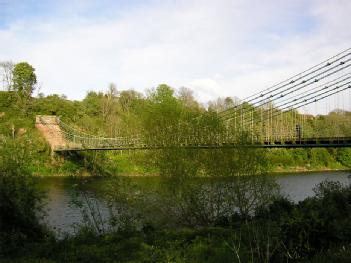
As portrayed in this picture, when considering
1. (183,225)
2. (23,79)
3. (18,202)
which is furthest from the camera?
(23,79)

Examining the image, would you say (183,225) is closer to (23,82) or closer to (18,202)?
(18,202)

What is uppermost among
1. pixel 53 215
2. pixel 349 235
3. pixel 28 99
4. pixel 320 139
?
Answer: pixel 28 99

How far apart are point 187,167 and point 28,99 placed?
4078 cm

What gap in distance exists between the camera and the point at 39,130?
45781 millimetres

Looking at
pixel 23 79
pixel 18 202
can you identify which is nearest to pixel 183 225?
pixel 18 202

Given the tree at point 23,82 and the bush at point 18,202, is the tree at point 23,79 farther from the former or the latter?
the bush at point 18,202

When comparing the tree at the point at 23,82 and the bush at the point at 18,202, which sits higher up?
the tree at the point at 23,82

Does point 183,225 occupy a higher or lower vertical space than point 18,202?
lower

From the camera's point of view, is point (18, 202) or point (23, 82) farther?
point (23, 82)

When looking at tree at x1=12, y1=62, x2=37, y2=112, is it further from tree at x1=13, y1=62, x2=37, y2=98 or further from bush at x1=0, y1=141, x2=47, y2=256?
bush at x1=0, y1=141, x2=47, y2=256

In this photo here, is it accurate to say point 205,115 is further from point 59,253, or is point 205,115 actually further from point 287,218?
point 287,218

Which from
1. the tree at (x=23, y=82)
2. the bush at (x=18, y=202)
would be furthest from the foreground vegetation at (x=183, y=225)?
the tree at (x=23, y=82)

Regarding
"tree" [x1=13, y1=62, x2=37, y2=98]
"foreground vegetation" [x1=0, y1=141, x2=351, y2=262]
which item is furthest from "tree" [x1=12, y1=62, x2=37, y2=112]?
"foreground vegetation" [x1=0, y1=141, x2=351, y2=262]

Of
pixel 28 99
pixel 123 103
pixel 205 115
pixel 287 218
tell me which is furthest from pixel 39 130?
pixel 287 218
